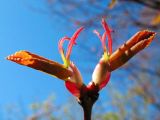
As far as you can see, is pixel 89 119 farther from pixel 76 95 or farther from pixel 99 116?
pixel 99 116

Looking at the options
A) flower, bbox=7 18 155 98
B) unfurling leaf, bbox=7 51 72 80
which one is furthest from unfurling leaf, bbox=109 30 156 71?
unfurling leaf, bbox=7 51 72 80

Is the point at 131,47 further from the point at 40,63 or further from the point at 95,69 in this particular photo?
the point at 40,63

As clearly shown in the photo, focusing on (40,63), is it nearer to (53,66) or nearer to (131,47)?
(53,66)

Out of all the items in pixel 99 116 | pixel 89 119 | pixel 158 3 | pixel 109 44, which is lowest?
pixel 89 119

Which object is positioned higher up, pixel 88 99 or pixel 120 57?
pixel 120 57

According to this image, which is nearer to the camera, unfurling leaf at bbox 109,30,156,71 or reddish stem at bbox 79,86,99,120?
reddish stem at bbox 79,86,99,120

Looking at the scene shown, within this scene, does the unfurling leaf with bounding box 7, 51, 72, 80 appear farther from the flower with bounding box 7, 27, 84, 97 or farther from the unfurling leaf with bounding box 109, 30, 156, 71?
the unfurling leaf with bounding box 109, 30, 156, 71

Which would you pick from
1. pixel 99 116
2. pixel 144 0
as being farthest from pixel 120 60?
pixel 99 116

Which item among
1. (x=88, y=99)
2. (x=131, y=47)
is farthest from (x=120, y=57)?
(x=88, y=99)

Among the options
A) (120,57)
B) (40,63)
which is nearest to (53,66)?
(40,63)
